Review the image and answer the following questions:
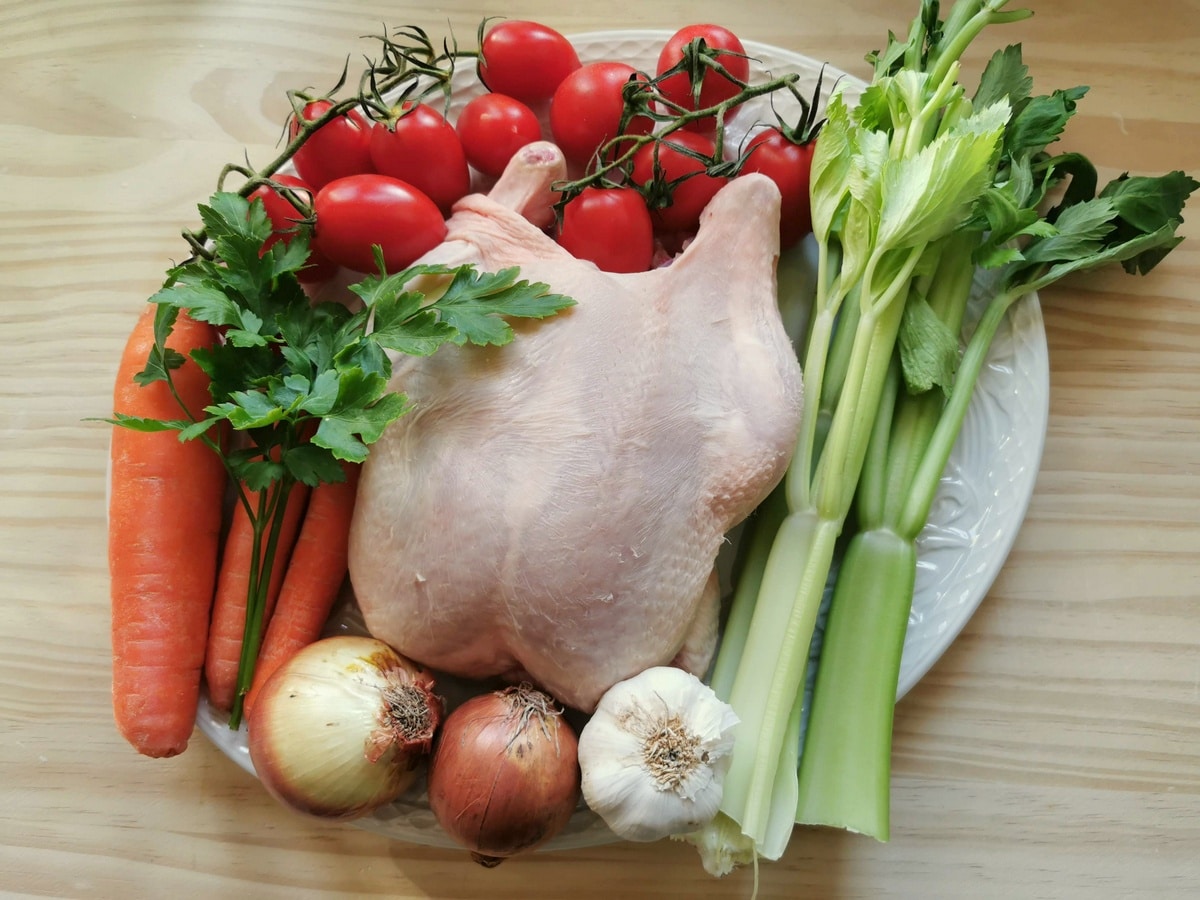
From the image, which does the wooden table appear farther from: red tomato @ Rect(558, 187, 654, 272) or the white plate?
red tomato @ Rect(558, 187, 654, 272)

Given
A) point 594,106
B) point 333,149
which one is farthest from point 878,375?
point 333,149

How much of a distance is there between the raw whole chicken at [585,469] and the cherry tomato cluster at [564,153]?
3.2 inches

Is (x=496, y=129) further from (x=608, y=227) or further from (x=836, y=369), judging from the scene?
(x=836, y=369)

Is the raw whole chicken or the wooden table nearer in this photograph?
the raw whole chicken

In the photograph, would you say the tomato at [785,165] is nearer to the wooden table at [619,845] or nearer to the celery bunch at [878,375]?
the celery bunch at [878,375]

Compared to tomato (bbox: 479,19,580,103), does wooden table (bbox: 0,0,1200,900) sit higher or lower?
lower

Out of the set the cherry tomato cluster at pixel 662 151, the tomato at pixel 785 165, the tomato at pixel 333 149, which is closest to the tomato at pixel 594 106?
the cherry tomato cluster at pixel 662 151

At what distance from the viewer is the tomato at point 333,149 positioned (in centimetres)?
115

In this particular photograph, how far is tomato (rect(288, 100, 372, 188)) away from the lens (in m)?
1.15

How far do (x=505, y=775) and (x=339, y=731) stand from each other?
0.65ft

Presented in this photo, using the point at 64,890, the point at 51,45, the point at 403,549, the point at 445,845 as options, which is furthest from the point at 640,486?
the point at 51,45

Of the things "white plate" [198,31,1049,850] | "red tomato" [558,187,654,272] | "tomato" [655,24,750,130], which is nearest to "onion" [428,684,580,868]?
"white plate" [198,31,1049,850]

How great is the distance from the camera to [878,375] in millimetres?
1103

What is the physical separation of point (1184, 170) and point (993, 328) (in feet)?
1.59
